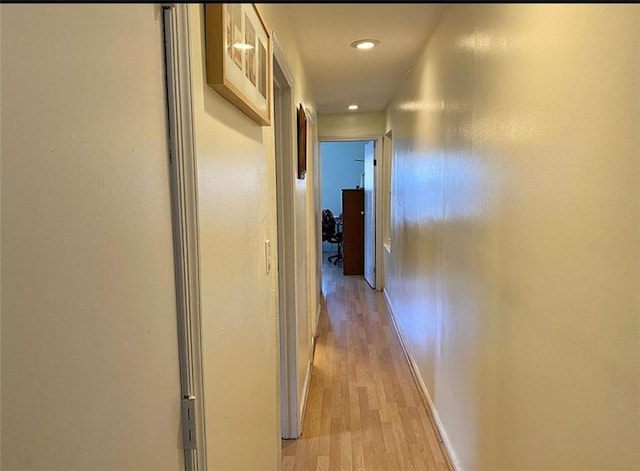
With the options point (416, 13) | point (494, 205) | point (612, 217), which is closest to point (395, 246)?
point (416, 13)

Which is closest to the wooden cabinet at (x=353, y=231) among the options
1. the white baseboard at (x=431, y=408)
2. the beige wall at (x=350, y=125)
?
the beige wall at (x=350, y=125)

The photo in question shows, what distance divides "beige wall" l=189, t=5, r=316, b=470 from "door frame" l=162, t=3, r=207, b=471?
0.03 meters

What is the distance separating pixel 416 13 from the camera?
7.22 feet

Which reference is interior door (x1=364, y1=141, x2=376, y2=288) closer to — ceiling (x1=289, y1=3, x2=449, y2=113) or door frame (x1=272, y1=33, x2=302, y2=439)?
ceiling (x1=289, y1=3, x2=449, y2=113)

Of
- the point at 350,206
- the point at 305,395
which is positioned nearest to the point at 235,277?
the point at 305,395

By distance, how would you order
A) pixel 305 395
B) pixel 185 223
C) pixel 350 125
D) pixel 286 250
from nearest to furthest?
1. pixel 185 223
2. pixel 286 250
3. pixel 305 395
4. pixel 350 125

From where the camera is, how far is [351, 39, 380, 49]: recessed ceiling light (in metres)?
2.64

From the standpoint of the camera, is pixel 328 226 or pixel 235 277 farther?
pixel 328 226

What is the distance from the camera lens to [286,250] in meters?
2.34

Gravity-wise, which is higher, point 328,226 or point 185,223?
point 185,223

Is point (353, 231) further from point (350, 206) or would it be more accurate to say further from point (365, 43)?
point (365, 43)

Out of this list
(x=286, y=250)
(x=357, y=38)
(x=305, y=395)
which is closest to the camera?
(x=286, y=250)

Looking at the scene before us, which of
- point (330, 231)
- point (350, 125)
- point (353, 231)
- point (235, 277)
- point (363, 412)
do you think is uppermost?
point (350, 125)

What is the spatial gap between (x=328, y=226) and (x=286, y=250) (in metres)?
5.55
